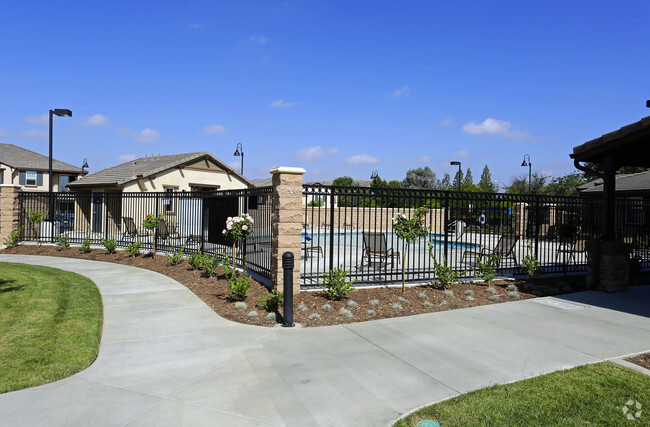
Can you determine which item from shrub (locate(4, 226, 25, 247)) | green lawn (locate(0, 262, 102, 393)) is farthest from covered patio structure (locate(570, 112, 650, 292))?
shrub (locate(4, 226, 25, 247))

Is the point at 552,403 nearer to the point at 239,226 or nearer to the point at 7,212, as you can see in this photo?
the point at 239,226

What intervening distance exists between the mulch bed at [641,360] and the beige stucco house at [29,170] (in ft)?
136

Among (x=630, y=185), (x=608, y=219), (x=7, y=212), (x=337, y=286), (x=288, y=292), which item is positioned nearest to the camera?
(x=288, y=292)

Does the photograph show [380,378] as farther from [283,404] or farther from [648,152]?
[648,152]

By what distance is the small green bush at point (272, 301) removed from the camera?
6.91 m

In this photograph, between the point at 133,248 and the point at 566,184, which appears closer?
the point at 133,248

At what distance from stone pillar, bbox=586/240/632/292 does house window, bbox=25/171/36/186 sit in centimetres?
4514

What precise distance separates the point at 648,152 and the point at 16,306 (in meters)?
14.0

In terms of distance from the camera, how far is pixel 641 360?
4883 millimetres

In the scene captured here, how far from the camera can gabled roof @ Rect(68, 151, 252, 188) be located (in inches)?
852

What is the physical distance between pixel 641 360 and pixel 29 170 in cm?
4621

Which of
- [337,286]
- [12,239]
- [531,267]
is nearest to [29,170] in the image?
[12,239]

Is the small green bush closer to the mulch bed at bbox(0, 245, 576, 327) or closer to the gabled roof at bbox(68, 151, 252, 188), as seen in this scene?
the mulch bed at bbox(0, 245, 576, 327)

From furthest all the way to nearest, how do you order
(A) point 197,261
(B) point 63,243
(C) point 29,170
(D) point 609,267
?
1. (C) point 29,170
2. (B) point 63,243
3. (A) point 197,261
4. (D) point 609,267
